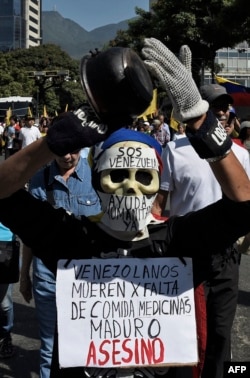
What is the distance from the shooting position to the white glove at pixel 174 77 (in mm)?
1883

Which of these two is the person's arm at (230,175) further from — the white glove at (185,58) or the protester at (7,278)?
the protester at (7,278)

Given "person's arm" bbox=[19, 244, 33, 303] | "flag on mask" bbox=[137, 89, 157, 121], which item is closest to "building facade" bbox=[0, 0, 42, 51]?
"flag on mask" bbox=[137, 89, 157, 121]

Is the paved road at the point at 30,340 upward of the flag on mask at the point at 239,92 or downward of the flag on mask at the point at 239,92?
downward

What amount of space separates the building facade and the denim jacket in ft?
512

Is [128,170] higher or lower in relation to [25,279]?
higher

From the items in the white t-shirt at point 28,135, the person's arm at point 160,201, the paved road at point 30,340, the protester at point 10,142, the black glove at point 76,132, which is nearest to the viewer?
the black glove at point 76,132

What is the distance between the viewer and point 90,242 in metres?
2.22

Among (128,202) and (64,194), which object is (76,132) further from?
(64,194)

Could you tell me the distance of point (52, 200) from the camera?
3664 mm

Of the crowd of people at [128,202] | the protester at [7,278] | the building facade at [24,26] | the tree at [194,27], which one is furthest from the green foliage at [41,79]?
the building facade at [24,26]

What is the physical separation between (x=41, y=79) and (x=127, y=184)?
212 ft

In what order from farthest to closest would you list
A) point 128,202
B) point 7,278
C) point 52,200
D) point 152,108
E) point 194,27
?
point 194,27 → point 152,108 → point 52,200 → point 7,278 → point 128,202

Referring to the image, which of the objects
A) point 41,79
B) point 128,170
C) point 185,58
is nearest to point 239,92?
point 128,170

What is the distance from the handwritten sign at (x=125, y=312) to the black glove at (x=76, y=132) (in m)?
0.50
